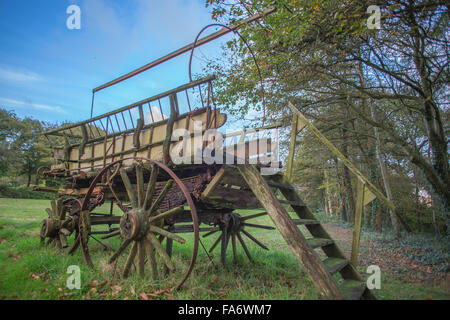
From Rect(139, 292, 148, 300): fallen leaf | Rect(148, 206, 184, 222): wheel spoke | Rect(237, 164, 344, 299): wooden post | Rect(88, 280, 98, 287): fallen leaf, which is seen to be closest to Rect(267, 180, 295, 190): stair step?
Rect(237, 164, 344, 299): wooden post

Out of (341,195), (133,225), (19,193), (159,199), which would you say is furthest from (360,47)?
(19,193)

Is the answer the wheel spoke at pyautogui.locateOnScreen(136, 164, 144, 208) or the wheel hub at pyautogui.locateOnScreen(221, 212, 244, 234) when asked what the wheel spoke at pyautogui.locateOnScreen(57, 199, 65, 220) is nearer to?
the wheel spoke at pyautogui.locateOnScreen(136, 164, 144, 208)

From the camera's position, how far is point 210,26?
3.67m

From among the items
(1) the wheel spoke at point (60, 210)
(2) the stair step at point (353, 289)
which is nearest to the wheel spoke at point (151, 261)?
(2) the stair step at point (353, 289)

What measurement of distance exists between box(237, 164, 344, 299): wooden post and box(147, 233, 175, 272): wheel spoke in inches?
58.3

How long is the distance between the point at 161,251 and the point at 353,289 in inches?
94.4

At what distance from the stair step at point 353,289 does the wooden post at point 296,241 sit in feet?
0.77

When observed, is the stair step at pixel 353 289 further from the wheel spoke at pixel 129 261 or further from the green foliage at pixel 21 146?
the green foliage at pixel 21 146

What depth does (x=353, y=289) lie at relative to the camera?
278 cm

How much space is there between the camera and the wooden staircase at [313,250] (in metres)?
2.48

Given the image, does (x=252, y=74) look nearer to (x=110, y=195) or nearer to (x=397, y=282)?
(x=110, y=195)

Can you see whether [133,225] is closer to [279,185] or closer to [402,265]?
[279,185]

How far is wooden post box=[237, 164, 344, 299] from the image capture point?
245 cm
